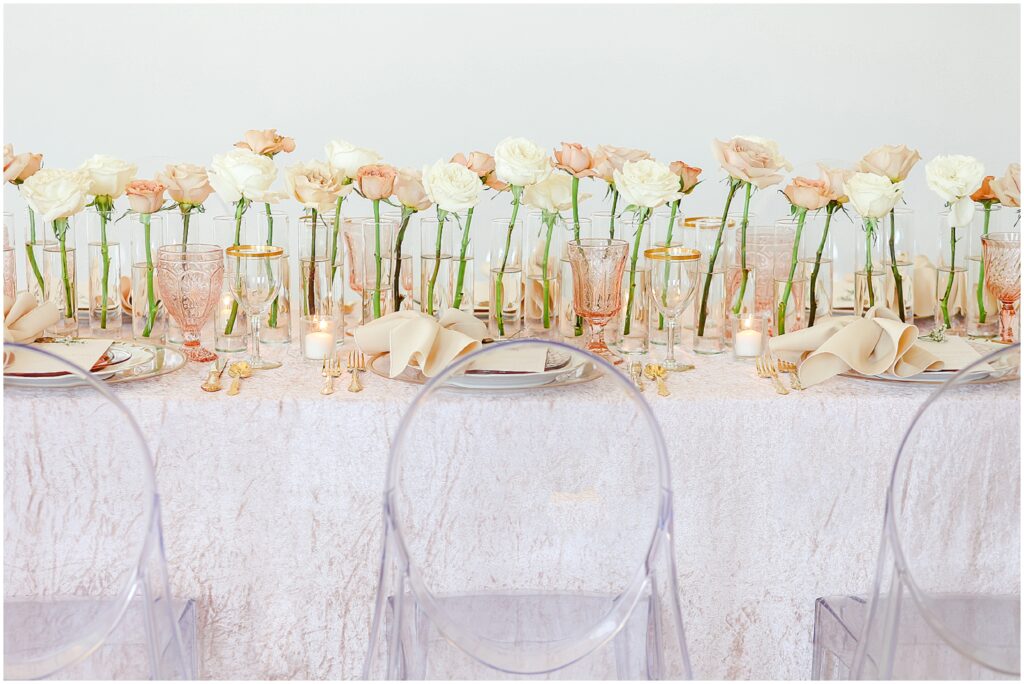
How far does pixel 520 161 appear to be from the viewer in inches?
64.4

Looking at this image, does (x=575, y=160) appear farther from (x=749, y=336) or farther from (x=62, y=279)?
(x=62, y=279)

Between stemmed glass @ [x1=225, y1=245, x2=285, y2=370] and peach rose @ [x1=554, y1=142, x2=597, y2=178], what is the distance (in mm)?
435

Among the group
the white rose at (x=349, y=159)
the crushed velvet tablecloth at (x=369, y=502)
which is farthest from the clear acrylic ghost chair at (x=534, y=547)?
the white rose at (x=349, y=159)

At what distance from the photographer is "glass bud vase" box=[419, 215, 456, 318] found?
5.85ft

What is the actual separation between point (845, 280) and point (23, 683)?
1.61m

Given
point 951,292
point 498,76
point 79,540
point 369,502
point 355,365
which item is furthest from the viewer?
point 498,76

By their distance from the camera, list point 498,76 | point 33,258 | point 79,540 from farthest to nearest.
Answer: point 498,76, point 33,258, point 79,540

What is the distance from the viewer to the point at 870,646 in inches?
50.7

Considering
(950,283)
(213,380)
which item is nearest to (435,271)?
(213,380)

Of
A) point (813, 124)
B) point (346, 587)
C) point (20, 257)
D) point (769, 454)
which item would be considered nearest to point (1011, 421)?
point (769, 454)

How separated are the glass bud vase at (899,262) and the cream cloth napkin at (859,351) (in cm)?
28

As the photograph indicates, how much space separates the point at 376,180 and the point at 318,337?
24 cm

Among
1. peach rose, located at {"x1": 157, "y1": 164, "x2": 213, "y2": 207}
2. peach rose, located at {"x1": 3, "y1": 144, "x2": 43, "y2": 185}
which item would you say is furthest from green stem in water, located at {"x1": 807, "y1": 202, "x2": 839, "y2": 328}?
peach rose, located at {"x1": 3, "y1": 144, "x2": 43, "y2": 185}

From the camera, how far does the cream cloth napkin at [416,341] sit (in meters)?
1.51
